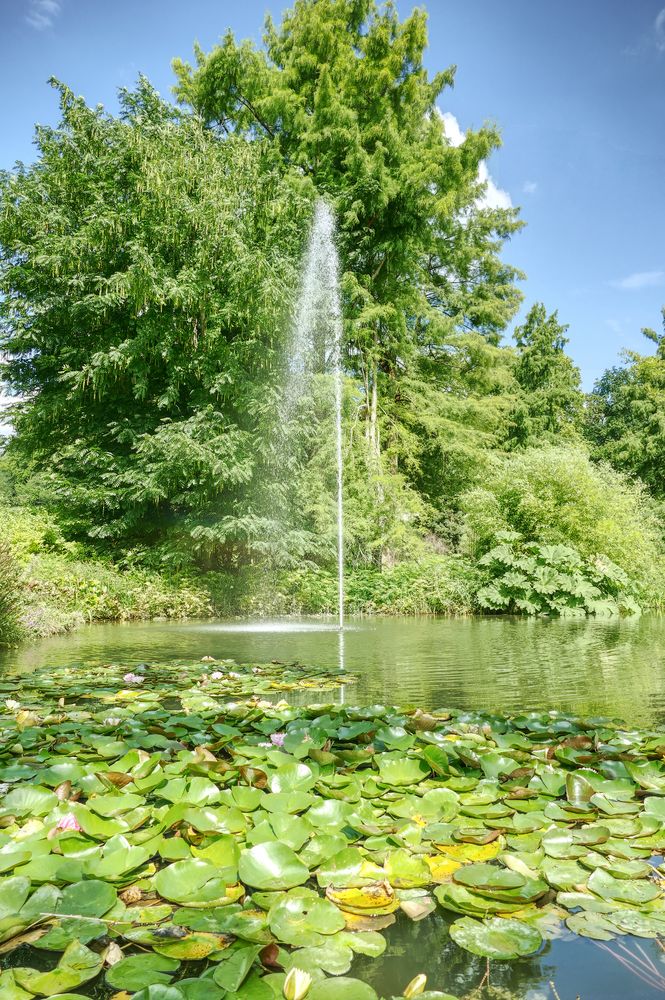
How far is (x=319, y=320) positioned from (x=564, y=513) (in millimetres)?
6513

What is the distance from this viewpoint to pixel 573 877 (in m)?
1.20

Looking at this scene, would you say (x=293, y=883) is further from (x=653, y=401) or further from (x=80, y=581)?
(x=653, y=401)

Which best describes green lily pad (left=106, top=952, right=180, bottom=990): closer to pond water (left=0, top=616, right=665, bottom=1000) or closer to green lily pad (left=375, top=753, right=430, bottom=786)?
pond water (left=0, top=616, right=665, bottom=1000)

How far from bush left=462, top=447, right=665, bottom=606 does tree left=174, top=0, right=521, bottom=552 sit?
114 inches

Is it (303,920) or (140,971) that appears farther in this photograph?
(303,920)

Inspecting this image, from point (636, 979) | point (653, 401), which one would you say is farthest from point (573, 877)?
point (653, 401)

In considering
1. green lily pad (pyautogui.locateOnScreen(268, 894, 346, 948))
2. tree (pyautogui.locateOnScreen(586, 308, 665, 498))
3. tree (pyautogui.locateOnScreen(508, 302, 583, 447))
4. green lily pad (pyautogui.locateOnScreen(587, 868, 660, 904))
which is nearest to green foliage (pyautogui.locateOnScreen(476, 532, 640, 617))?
green lily pad (pyautogui.locateOnScreen(587, 868, 660, 904))

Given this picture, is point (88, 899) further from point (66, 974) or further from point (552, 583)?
point (552, 583)

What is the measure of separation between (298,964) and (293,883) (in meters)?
0.24

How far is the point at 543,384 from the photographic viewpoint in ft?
79.2

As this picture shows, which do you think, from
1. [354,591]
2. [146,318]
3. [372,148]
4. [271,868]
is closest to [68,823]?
[271,868]

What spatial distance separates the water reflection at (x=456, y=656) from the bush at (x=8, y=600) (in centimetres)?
19

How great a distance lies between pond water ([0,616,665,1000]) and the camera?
3.09ft

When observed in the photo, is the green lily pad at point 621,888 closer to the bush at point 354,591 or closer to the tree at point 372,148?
the bush at point 354,591
